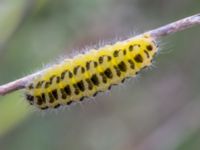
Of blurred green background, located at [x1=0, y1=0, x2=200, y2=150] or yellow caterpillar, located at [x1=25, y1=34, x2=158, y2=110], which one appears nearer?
yellow caterpillar, located at [x1=25, y1=34, x2=158, y2=110]

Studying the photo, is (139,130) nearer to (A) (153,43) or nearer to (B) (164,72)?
(B) (164,72)

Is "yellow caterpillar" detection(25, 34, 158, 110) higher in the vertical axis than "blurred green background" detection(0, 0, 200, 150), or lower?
lower

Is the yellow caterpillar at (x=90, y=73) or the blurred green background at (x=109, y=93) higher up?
the blurred green background at (x=109, y=93)

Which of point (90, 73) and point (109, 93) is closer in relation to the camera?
point (90, 73)

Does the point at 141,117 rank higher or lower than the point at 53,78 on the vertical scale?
higher

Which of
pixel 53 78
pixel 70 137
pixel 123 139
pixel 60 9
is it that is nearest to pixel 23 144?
pixel 70 137
